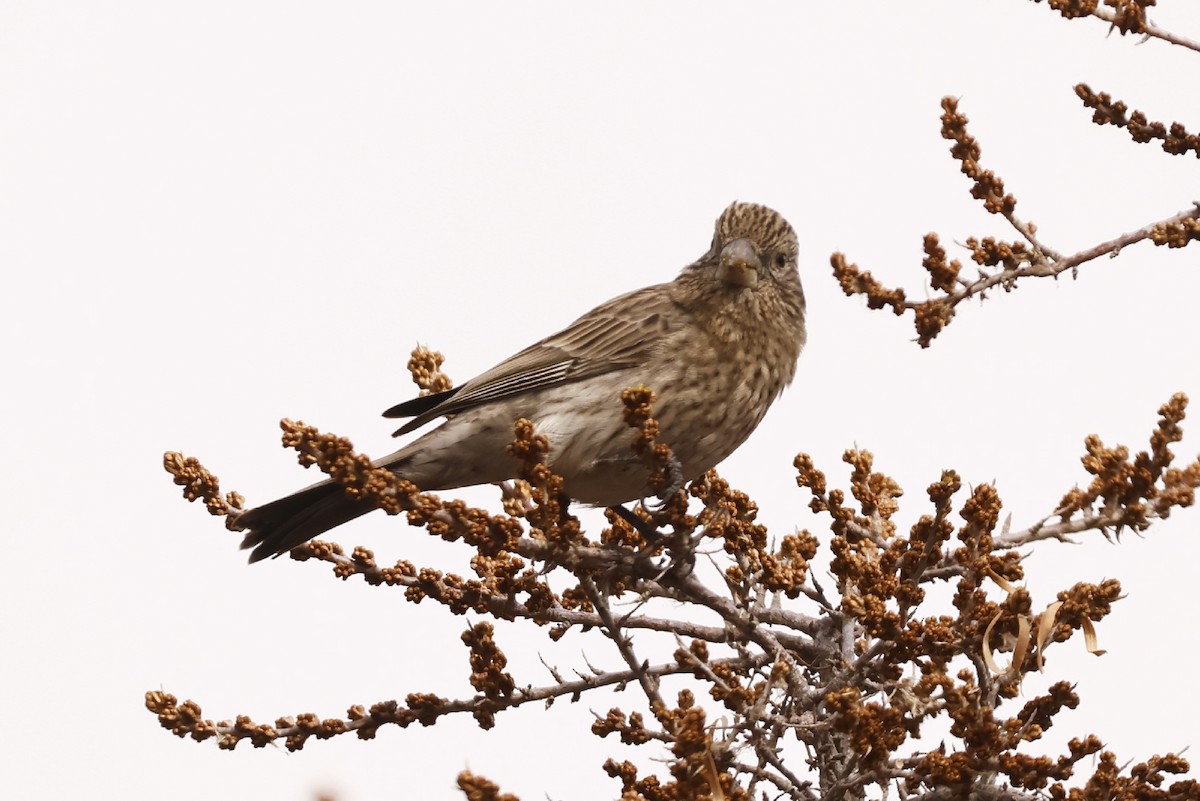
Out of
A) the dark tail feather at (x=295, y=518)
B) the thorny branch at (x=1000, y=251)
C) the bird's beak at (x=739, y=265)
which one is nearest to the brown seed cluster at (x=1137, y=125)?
the thorny branch at (x=1000, y=251)

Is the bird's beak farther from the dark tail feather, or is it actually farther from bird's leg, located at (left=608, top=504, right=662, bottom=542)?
the dark tail feather

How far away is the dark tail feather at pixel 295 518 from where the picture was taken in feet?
18.0

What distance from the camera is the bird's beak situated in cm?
621

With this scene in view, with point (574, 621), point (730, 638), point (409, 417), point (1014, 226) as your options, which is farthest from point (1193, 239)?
point (409, 417)

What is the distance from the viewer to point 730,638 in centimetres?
480

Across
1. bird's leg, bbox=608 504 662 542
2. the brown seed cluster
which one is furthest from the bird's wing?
the brown seed cluster

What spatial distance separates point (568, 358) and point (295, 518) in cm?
124

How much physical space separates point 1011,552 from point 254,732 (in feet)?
7.40

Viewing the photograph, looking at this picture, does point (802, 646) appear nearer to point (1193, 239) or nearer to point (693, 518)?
point (693, 518)

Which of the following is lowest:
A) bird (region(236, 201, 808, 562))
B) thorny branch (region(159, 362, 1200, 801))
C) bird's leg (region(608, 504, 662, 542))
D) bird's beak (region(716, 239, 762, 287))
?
thorny branch (region(159, 362, 1200, 801))

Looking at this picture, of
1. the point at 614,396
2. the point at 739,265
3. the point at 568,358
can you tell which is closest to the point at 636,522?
the point at 614,396

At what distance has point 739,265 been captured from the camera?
621 centimetres

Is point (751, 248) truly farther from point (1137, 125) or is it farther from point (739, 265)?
point (1137, 125)

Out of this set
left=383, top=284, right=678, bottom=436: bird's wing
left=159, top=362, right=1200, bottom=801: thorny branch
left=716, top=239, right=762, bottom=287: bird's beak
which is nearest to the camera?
left=159, top=362, right=1200, bottom=801: thorny branch
